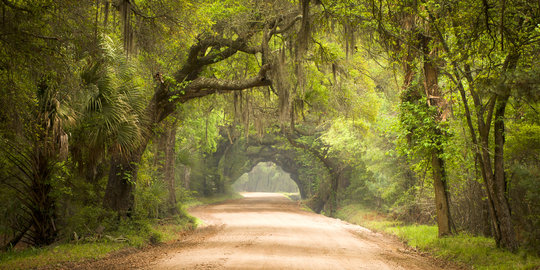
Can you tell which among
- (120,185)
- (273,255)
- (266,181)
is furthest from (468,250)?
(266,181)

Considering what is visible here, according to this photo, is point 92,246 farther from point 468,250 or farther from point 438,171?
point 438,171

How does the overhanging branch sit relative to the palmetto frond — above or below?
above

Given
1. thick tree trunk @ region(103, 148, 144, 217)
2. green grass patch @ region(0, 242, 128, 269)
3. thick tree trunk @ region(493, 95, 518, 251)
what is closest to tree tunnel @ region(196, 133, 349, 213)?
thick tree trunk @ region(103, 148, 144, 217)

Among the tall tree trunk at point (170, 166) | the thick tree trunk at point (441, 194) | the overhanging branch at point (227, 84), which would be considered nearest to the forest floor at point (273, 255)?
the thick tree trunk at point (441, 194)

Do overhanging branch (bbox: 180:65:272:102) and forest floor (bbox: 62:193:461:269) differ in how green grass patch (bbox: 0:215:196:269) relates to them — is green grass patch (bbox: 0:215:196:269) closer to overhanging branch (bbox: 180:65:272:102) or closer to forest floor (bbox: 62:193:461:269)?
forest floor (bbox: 62:193:461:269)

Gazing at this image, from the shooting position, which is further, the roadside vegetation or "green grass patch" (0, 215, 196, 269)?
"green grass patch" (0, 215, 196, 269)

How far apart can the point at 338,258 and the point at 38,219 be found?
668 centimetres

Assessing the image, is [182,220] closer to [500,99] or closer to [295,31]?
[295,31]

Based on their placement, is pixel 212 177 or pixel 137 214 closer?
pixel 137 214

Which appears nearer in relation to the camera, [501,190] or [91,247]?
[501,190]

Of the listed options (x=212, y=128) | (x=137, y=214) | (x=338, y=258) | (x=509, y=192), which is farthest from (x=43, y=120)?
(x=212, y=128)

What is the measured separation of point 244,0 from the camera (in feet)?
41.4

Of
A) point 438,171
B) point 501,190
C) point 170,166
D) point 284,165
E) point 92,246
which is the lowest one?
point 92,246

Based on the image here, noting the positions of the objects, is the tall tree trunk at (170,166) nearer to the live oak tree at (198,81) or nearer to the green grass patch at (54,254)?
the live oak tree at (198,81)
